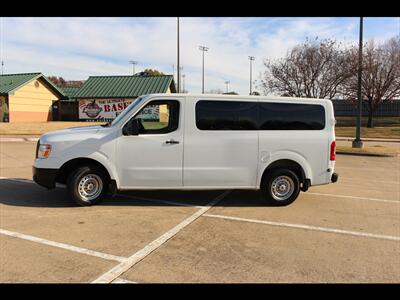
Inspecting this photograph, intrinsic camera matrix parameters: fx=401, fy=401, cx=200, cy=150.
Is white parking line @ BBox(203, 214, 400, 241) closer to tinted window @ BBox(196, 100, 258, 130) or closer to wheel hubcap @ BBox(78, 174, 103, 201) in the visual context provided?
tinted window @ BBox(196, 100, 258, 130)

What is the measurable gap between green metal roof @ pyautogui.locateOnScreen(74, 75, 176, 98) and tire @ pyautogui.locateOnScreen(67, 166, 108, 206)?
38.1 meters

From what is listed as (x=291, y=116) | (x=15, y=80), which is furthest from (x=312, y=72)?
(x=15, y=80)

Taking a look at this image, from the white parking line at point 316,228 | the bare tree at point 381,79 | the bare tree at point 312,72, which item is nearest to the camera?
the white parking line at point 316,228

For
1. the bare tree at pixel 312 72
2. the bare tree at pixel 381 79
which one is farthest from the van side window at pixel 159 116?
the bare tree at pixel 381 79

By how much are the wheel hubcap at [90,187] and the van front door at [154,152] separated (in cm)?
40

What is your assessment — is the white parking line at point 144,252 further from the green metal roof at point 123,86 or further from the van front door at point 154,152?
the green metal roof at point 123,86

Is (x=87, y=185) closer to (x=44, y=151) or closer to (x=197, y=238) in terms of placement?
(x=44, y=151)

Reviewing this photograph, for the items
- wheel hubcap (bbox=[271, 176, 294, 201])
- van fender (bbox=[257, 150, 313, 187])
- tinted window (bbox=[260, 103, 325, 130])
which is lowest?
wheel hubcap (bbox=[271, 176, 294, 201])

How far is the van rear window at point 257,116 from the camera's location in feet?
24.1

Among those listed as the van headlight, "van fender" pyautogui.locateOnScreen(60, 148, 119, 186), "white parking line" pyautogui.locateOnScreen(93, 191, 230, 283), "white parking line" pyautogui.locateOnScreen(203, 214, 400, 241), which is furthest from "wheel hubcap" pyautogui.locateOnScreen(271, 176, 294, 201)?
the van headlight

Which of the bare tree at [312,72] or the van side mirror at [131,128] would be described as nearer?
the van side mirror at [131,128]

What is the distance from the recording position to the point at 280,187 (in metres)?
7.58

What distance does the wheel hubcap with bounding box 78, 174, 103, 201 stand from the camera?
707 centimetres
